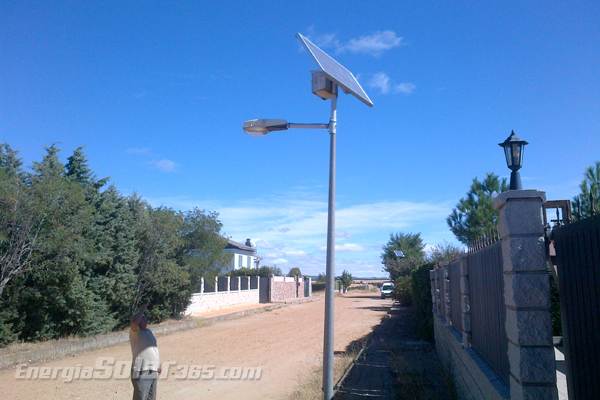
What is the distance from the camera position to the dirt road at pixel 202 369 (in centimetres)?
902

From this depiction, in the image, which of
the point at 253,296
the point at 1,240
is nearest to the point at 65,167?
the point at 1,240

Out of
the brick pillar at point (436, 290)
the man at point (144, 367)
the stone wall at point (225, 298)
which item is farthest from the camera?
the stone wall at point (225, 298)

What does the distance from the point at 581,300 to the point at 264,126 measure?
487 cm

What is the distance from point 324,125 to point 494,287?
11.2ft

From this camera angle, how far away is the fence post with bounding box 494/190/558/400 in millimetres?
3709

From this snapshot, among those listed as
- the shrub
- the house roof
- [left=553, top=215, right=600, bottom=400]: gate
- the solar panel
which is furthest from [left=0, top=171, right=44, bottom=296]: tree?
the house roof

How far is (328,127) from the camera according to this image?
682 centimetres

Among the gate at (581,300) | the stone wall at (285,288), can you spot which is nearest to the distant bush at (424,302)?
the gate at (581,300)

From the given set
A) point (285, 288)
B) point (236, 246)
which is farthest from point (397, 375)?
point (236, 246)

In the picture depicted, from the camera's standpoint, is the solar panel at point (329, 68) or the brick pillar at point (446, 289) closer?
the solar panel at point (329, 68)

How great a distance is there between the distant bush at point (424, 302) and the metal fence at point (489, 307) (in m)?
9.48

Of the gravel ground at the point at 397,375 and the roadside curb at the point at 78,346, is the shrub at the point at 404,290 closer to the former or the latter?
the gravel ground at the point at 397,375

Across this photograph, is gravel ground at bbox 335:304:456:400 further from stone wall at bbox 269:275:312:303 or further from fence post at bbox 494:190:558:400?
stone wall at bbox 269:275:312:303

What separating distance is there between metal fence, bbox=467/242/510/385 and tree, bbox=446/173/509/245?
1026 centimetres
